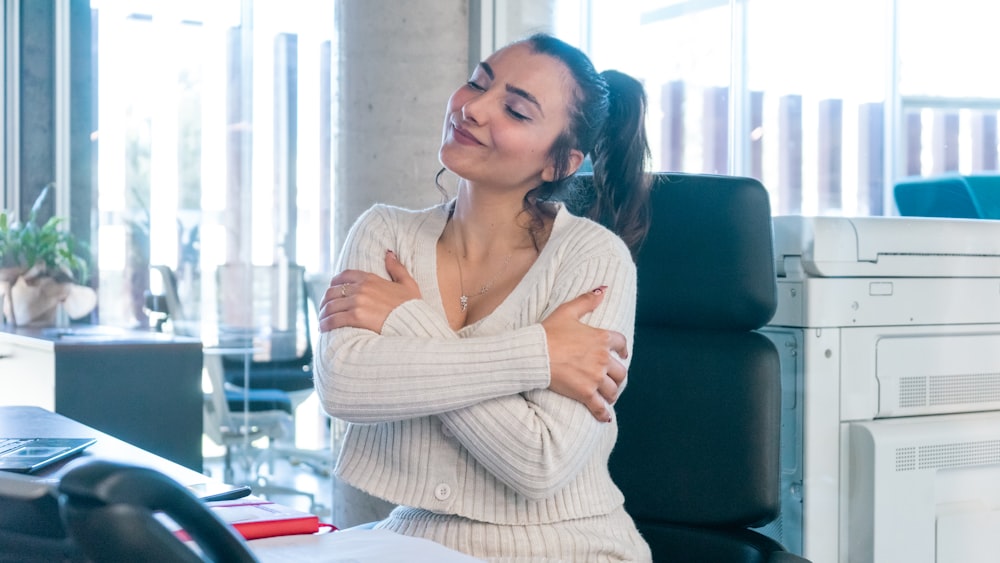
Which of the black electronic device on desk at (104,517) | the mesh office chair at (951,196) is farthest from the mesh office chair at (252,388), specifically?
the black electronic device on desk at (104,517)

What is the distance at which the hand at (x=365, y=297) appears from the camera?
144 centimetres

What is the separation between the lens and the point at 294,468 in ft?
19.0

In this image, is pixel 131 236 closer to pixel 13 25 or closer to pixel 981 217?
pixel 13 25

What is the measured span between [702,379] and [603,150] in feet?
1.32

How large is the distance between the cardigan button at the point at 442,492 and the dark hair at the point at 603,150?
1.46 feet

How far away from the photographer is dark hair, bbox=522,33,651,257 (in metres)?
1.64

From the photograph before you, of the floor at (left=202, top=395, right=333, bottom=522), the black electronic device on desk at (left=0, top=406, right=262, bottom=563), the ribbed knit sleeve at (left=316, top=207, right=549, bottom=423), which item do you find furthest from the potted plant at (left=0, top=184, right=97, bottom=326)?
the black electronic device on desk at (left=0, top=406, right=262, bottom=563)

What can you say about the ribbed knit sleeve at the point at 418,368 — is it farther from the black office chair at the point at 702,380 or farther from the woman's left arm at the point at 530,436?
the black office chair at the point at 702,380

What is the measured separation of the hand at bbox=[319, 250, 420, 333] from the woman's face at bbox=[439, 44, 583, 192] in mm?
178

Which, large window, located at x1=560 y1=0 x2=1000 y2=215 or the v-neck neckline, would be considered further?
large window, located at x1=560 y1=0 x2=1000 y2=215

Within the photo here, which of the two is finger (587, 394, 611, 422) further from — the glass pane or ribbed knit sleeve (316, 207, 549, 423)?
the glass pane

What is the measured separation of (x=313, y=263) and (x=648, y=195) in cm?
444

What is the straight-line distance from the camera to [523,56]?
1611mm

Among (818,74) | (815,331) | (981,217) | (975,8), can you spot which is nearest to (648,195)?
(815,331)
